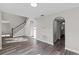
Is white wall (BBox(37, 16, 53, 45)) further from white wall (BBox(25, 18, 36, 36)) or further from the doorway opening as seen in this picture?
white wall (BBox(25, 18, 36, 36))

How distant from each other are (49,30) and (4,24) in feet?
22.7

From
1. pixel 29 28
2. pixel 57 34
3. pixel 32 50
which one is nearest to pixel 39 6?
pixel 32 50

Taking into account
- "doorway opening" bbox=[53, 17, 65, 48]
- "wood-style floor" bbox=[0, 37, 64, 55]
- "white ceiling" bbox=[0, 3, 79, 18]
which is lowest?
"wood-style floor" bbox=[0, 37, 64, 55]

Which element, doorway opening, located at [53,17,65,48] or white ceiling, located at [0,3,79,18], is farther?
doorway opening, located at [53,17,65,48]

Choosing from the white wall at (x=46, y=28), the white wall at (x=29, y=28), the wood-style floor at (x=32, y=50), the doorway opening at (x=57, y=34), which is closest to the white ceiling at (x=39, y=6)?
the white wall at (x=46, y=28)

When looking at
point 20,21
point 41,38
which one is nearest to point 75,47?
point 41,38

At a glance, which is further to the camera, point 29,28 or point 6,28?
point 29,28

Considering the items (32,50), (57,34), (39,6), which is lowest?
(32,50)

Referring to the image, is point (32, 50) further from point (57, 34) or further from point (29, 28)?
point (29, 28)

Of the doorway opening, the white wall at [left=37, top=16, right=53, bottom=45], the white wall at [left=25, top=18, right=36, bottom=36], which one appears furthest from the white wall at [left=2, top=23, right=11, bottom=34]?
the doorway opening

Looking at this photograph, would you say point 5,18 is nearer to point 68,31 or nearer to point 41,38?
point 41,38

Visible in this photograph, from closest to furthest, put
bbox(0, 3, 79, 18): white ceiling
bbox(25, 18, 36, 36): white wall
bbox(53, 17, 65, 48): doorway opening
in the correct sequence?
bbox(0, 3, 79, 18): white ceiling → bbox(53, 17, 65, 48): doorway opening → bbox(25, 18, 36, 36): white wall

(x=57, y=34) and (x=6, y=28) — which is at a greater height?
(x=6, y=28)
